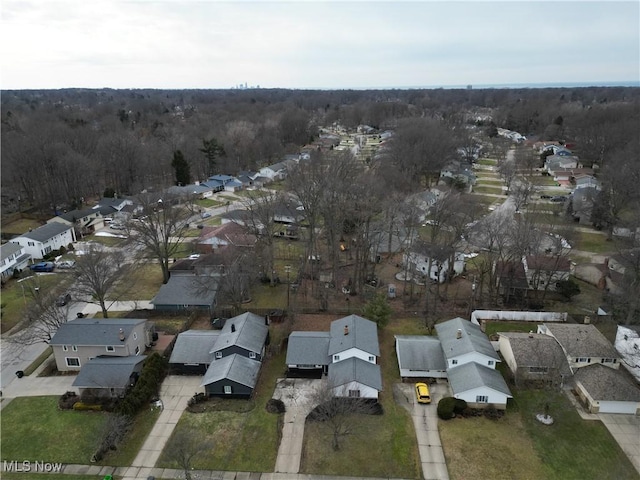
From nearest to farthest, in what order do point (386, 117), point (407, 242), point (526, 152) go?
1. point (407, 242)
2. point (526, 152)
3. point (386, 117)

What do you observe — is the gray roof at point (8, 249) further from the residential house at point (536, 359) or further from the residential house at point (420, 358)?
the residential house at point (536, 359)

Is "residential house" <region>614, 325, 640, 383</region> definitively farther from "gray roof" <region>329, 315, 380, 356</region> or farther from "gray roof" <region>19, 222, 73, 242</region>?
"gray roof" <region>19, 222, 73, 242</region>

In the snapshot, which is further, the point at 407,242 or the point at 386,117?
the point at 386,117

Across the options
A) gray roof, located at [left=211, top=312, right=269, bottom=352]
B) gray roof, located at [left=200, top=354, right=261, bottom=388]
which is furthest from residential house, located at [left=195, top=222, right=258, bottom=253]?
gray roof, located at [left=200, top=354, right=261, bottom=388]

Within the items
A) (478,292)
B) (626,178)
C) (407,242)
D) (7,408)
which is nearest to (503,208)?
(626,178)

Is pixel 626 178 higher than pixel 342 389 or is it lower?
higher

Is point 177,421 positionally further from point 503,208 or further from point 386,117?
point 386,117

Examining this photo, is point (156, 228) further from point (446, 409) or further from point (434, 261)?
point (446, 409)

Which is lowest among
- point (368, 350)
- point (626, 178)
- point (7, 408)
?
point (7, 408)

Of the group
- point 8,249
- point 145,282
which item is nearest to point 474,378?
point 145,282
